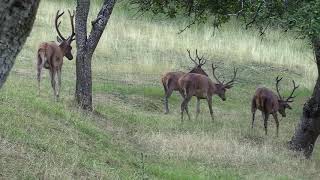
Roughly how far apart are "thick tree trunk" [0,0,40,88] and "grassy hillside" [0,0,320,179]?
10.2ft

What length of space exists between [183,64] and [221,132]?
13680 mm

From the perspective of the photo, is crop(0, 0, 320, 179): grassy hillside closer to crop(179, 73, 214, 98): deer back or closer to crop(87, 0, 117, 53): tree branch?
crop(179, 73, 214, 98): deer back

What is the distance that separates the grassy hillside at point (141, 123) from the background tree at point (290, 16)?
0.80 metres

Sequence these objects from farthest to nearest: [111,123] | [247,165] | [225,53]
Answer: [225,53] < [111,123] < [247,165]

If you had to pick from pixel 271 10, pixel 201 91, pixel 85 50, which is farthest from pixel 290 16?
pixel 201 91

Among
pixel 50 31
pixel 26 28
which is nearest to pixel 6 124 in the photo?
pixel 26 28

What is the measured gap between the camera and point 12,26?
4.51 metres

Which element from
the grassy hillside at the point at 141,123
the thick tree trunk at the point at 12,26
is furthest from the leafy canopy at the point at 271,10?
the thick tree trunk at the point at 12,26

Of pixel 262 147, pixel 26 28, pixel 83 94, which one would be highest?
pixel 26 28

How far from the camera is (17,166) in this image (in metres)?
7.94

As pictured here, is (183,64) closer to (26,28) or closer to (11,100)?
(11,100)

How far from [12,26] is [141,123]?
12.2 m

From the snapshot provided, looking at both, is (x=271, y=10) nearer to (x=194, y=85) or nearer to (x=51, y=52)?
(x=194, y=85)

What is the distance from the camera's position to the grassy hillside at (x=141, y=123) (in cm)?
A: 956
